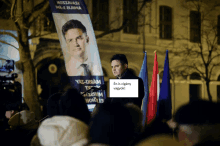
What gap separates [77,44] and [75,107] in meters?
2.15

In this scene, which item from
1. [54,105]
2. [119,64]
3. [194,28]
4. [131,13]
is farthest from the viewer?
[194,28]

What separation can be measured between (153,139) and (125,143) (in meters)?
0.14

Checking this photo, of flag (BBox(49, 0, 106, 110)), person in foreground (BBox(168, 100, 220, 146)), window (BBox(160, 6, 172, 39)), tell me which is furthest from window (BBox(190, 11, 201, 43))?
person in foreground (BBox(168, 100, 220, 146))

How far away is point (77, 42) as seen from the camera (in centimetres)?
348

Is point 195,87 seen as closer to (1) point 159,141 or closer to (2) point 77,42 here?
(2) point 77,42

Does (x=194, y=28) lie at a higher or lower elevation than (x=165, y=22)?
lower

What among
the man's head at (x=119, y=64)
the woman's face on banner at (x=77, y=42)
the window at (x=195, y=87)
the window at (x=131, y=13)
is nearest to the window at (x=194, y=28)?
the window at (x=195, y=87)

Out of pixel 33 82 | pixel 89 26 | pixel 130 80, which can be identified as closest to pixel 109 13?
pixel 33 82

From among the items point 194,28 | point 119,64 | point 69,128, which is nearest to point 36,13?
point 119,64

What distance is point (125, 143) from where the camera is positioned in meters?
1.26

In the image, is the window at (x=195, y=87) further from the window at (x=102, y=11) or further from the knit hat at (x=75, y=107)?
the knit hat at (x=75, y=107)

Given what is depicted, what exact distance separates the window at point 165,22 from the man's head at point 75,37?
10703 millimetres

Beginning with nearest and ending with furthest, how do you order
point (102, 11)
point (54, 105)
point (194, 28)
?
point (54, 105), point (102, 11), point (194, 28)

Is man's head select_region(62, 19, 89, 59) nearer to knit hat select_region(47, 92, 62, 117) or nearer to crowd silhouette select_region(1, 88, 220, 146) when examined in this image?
knit hat select_region(47, 92, 62, 117)
